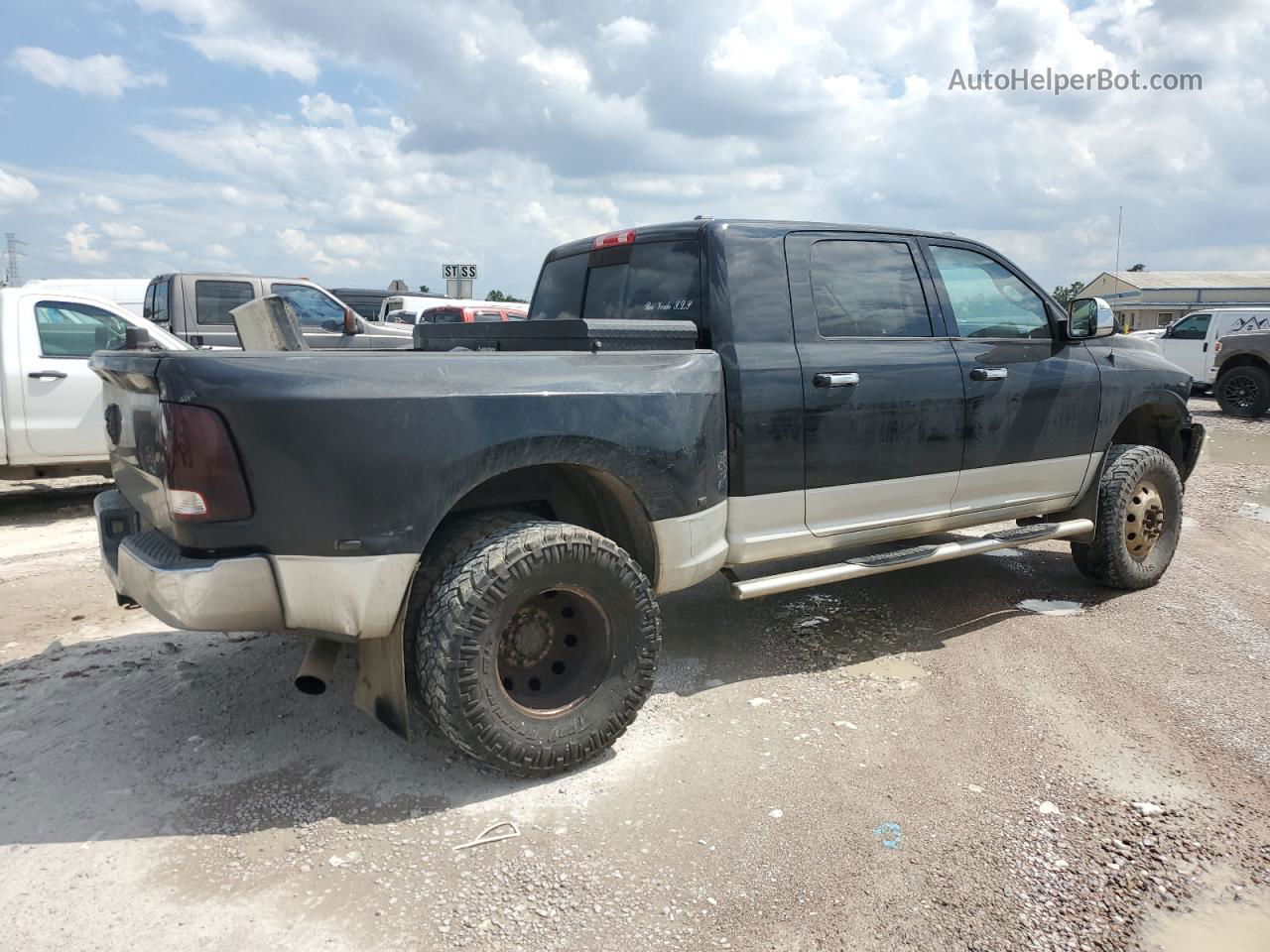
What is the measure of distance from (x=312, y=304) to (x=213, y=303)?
1.09 m

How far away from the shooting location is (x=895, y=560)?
4.25 metres

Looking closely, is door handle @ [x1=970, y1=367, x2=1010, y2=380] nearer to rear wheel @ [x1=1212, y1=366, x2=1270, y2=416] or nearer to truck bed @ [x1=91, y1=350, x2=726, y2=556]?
truck bed @ [x1=91, y1=350, x2=726, y2=556]

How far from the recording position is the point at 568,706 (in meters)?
3.23

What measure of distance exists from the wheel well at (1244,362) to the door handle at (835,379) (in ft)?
50.2

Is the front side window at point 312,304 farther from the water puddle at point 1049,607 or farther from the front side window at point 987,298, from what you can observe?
the water puddle at point 1049,607

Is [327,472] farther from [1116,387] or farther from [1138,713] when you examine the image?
[1116,387]

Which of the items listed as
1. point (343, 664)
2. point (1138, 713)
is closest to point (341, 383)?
point (343, 664)

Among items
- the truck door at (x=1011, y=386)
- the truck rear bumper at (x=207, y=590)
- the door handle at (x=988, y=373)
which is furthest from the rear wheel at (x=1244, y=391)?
the truck rear bumper at (x=207, y=590)

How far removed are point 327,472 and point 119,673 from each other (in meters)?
2.03

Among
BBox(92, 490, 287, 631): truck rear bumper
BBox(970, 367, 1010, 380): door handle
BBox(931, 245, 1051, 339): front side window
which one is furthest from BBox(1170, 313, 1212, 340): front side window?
BBox(92, 490, 287, 631): truck rear bumper

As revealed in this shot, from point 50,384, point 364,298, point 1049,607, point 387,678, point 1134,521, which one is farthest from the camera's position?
point 364,298

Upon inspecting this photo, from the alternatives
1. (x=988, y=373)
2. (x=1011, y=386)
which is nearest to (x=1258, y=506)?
(x=1011, y=386)

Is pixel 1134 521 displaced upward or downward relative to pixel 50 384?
downward

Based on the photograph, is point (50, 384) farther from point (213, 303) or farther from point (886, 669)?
point (886, 669)
